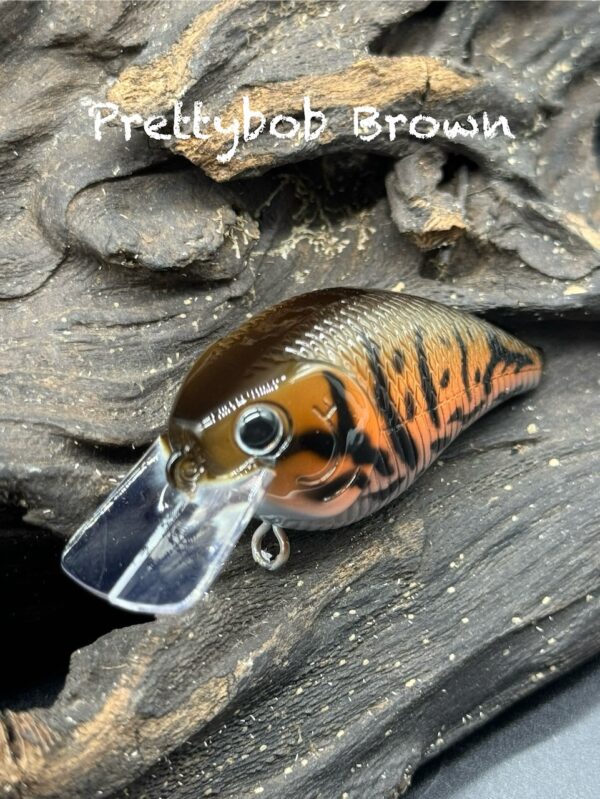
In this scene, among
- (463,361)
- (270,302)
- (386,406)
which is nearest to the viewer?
(386,406)

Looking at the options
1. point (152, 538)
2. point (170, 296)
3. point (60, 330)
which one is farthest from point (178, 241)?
point (152, 538)

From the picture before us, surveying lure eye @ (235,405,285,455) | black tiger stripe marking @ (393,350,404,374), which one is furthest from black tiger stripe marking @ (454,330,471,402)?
lure eye @ (235,405,285,455)

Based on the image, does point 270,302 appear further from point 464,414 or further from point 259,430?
point 259,430

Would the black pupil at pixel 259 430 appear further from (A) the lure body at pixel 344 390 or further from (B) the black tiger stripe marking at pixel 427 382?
(B) the black tiger stripe marking at pixel 427 382

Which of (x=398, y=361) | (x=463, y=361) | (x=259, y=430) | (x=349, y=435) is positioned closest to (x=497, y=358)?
(x=463, y=361)

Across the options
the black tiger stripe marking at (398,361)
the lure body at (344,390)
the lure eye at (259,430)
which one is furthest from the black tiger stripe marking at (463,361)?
the lure eye at (259,430)

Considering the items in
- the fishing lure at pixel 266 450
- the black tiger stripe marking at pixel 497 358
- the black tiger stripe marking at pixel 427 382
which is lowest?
the black tiger stripe marking at pixel 497 358
